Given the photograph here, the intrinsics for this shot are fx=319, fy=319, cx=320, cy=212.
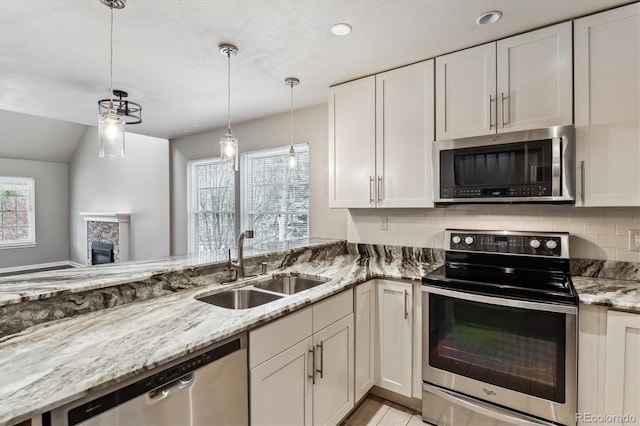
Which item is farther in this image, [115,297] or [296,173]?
[296,173]

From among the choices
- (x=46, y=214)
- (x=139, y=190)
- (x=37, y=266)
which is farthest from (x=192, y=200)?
(x=37, y=266)

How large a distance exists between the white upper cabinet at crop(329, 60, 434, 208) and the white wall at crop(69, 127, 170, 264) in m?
3.48

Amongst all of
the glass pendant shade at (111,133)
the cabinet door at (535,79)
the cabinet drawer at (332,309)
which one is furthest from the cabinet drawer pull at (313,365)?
the cabinet door at (535,79)

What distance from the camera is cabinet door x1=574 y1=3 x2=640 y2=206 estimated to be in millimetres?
1740

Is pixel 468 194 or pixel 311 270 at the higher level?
pixel 468 194

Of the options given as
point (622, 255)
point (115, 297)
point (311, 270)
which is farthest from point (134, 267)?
point (622, 255)

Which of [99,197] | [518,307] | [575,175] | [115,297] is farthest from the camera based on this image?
[99,197]

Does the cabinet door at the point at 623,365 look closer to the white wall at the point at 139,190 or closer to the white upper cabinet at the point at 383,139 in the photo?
the white upper cabinet at the point at 383,139

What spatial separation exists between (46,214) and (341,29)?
9039 millimetres

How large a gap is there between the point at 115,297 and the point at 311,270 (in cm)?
125

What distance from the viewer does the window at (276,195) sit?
12.1 feet

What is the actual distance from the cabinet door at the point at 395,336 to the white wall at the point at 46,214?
29.4 ft

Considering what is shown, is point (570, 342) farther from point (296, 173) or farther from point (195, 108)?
point (195, 108)

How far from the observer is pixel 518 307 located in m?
1.74
